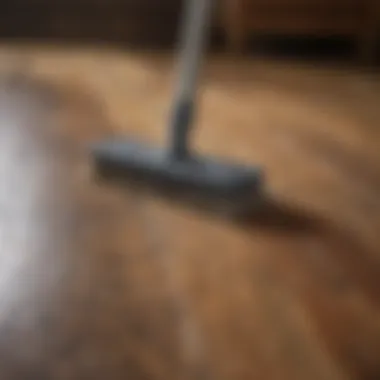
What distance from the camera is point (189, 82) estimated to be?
1.91 m

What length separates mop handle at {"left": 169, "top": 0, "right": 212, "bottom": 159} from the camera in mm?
1896

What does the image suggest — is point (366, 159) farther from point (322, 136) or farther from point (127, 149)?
point (127, 149)

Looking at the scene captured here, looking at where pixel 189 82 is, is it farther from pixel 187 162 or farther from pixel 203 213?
pixel 203 213

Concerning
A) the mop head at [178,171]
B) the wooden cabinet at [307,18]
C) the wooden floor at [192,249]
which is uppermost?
the wooden cabinet at [307,18]

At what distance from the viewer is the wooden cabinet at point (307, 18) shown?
2.92 meters

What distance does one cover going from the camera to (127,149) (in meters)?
2.01

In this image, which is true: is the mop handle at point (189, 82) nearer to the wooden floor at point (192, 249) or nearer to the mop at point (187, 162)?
the mop at point (187, 162)

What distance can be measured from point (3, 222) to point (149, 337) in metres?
0.50

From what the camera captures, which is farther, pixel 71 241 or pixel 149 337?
pixel 71 241

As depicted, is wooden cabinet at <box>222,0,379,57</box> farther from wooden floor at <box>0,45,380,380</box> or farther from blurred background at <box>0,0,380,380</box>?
wooden floor at <box>0,45,380,380</box>

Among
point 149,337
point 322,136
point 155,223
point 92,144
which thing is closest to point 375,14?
point 322,136

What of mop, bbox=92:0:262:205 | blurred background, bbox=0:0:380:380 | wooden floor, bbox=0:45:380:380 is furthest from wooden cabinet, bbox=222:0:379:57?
mop, bbox=92:0:262:205

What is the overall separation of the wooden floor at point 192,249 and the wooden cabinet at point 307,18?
0.36 metres

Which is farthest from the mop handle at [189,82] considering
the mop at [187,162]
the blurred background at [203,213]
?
the blurred background at [203,213]
